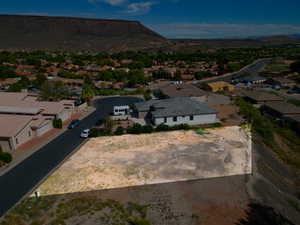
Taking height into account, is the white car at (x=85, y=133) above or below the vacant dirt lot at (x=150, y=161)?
above

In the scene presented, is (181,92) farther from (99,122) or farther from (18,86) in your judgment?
(18,86)

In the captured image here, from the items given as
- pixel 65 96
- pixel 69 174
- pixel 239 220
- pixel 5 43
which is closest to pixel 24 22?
pixel 5 43

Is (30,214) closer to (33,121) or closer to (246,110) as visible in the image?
(33,121)

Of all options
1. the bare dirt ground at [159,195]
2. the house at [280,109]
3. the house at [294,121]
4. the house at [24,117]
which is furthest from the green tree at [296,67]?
the house at [24,117]

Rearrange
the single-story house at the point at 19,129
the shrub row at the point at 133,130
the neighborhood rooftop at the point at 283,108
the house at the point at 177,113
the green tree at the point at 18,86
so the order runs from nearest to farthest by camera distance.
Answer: the single-story house at the point at 19,129
the shrub row at the point at 133,130
the house at the point at 177,113
the neighborhood rooftop at the point at 283,108
the green tree at the point at 18,86

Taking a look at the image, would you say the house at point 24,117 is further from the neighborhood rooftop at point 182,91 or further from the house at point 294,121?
the house at point 294,121

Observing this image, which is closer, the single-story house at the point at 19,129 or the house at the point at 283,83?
the single-story house at the point at 19,129
